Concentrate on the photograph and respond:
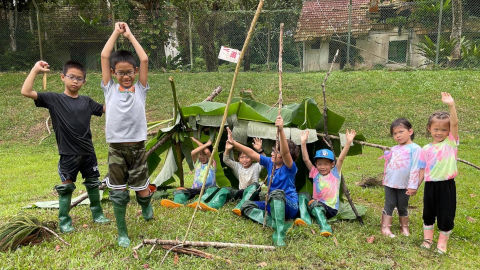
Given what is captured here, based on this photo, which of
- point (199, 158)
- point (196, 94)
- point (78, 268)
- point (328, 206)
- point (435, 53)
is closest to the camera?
point (78, 268)

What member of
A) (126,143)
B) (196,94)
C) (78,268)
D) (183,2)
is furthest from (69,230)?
(183,2)

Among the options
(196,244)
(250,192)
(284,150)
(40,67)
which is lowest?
(196,244)

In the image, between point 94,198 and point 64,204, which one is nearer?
point 64,204

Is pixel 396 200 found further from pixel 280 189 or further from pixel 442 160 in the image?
pixel 280 189

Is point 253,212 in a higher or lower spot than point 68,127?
lower

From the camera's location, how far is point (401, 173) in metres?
4.00

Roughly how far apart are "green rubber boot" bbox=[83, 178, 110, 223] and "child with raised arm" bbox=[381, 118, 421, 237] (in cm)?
285

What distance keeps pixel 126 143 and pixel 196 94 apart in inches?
376

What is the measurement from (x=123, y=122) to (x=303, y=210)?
6.55 feet

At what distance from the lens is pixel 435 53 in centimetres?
1407

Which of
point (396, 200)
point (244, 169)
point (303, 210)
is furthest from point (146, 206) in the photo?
point (396, 200)

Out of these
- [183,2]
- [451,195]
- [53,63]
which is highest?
[183,2]

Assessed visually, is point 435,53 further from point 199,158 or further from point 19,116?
point 19,116

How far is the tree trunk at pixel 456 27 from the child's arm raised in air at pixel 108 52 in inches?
530
